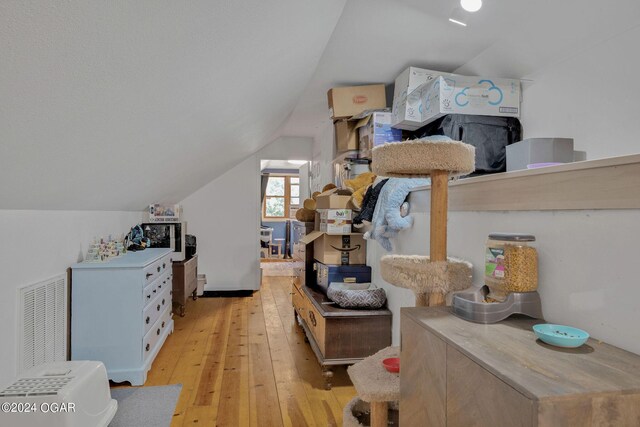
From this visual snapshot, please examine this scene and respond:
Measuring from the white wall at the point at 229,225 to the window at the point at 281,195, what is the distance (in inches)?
159

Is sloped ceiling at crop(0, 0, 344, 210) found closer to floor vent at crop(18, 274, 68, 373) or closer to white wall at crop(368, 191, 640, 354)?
floor vent at crop(18, 274, 68, 373)

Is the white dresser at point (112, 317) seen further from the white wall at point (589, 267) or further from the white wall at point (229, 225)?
the white wall at point (229, 225)

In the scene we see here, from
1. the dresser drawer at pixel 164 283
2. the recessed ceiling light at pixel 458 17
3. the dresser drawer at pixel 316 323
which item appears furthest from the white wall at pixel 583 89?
the dresser drawer at pixel 164 283

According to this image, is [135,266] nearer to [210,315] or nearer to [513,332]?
[210,315]

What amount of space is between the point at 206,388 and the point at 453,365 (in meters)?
2.06

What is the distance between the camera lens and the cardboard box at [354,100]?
322 centimetres

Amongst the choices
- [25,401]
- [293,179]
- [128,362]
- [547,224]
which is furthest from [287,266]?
[547,224]

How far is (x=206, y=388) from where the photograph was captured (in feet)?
8.12

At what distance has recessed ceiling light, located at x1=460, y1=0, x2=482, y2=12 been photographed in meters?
1.82

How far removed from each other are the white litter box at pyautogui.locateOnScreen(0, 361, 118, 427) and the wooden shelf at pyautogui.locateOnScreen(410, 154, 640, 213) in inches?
70.7

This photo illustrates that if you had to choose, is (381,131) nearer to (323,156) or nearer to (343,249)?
(343,249)

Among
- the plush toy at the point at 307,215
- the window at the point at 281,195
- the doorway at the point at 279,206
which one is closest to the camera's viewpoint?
the plush toy at the point at 307,215

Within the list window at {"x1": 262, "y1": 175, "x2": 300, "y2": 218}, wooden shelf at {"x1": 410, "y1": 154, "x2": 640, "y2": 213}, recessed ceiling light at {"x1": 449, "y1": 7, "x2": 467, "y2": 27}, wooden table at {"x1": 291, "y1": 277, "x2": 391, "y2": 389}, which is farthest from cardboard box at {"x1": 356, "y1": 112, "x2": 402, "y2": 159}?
window at {"x1": 262, "y1": 175, "x2": 300, "y2": 218}

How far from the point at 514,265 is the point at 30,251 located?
227cm
